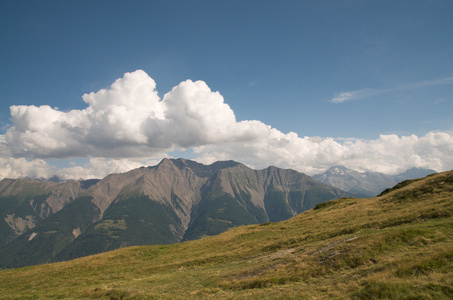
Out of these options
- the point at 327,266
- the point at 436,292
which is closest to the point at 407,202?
the point at 327,266

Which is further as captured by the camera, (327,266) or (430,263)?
(327,266)

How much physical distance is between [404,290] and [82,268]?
55.7 m

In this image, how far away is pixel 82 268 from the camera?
47344 mm

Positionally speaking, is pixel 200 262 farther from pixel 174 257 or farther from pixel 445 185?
pixel 445 185

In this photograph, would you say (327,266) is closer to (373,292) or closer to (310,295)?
(310,295)

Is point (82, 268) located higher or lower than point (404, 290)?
→ lower

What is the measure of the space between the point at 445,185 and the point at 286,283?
46779mm

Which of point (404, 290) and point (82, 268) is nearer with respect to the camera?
point (404, 290)

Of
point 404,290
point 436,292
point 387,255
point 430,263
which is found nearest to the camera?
point 436,292

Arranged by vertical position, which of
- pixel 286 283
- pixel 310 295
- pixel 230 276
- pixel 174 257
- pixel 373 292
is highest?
pixel 373 292

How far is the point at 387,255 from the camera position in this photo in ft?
68.4

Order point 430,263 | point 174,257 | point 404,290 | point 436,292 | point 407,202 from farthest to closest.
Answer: point 174,257, point 407,202, point 430,263, point 404,290, point 436,292

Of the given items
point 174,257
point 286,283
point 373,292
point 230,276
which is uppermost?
point 373,292

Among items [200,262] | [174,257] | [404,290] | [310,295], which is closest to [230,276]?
[310,295]
